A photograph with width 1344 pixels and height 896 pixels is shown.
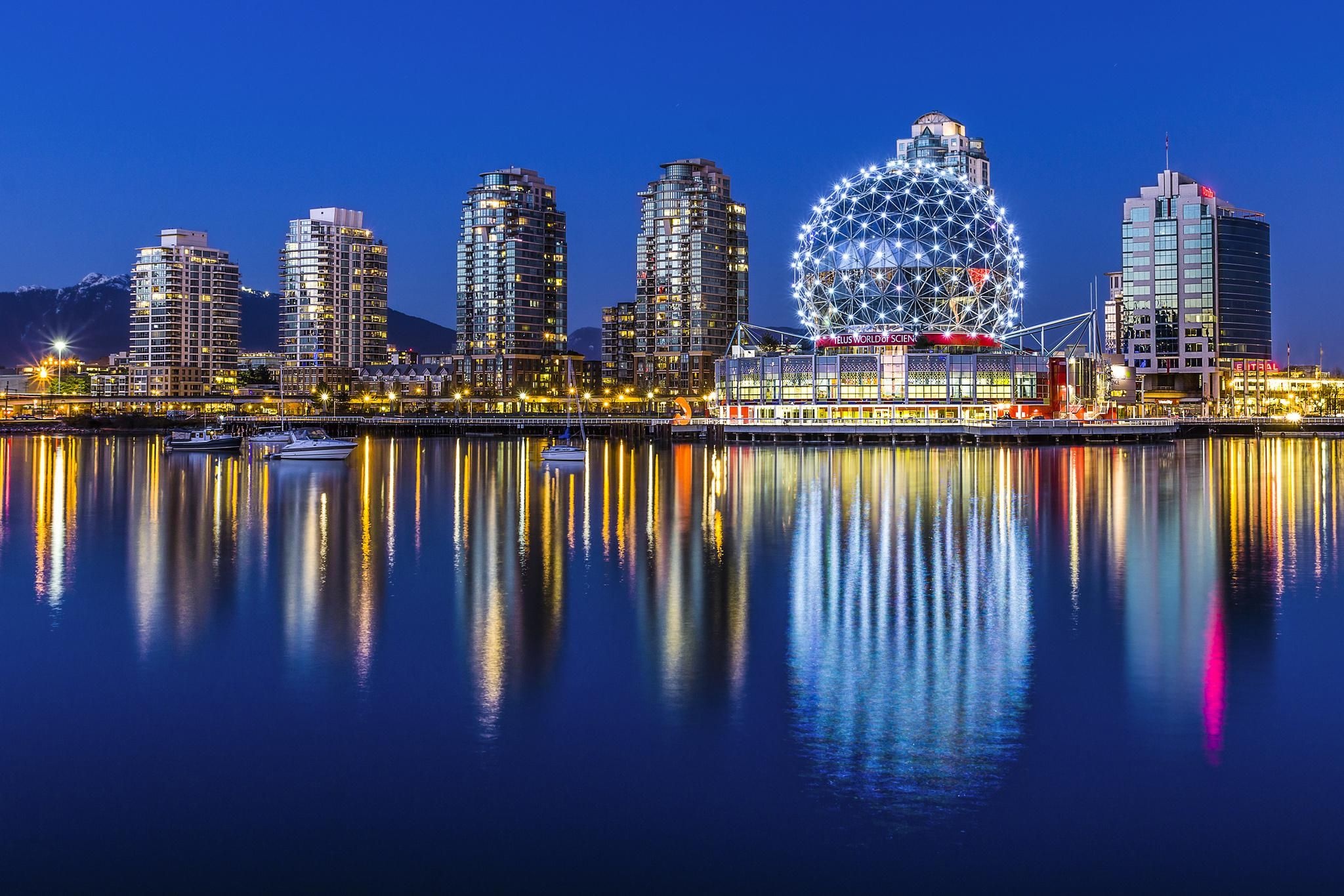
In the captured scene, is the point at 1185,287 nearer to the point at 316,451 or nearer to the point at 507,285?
the point at 507,285

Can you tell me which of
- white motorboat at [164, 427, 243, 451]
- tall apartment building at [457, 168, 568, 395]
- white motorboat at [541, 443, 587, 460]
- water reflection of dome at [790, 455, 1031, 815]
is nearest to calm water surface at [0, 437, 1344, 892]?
water reflection of dome at [790, 455, 1031, 815]

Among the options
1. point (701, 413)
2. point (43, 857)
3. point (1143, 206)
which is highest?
point (1143, 206)

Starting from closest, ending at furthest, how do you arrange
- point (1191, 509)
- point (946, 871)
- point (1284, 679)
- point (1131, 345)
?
point (946, 871) < point (1284, 679) < point (1191, 509) < point (1131, 345)

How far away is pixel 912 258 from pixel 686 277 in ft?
258

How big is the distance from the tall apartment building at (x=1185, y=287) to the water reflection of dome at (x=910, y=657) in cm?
12927

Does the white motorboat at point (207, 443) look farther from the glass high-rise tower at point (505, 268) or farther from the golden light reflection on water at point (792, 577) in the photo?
the glass high-rise tower at point (505, 268)

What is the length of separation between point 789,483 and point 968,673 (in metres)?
37.2

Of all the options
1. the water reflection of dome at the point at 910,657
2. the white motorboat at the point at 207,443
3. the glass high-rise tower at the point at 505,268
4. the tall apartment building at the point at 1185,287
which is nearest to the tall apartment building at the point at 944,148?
the tall apartment building at the point at 1185,287

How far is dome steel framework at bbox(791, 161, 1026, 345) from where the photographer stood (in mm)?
111312

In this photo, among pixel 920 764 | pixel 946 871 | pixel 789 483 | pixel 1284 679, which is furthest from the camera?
pixel 789 483

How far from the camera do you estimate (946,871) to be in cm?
1071

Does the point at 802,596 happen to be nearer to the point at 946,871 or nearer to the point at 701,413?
the point at 946,871

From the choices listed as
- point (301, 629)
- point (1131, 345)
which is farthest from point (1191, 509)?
point (1131, 345)

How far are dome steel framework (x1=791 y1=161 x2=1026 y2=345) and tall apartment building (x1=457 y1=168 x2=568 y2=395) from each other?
8345 centimetres
